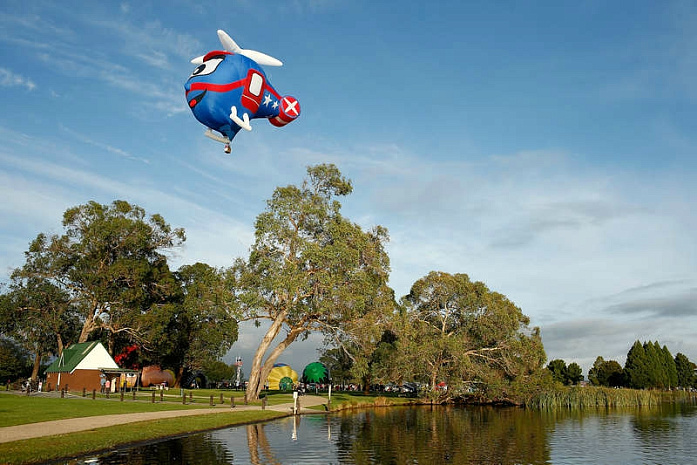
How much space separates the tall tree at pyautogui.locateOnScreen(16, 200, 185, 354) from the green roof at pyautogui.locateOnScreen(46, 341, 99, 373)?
3.57 meters

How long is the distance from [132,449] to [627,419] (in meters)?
37.3

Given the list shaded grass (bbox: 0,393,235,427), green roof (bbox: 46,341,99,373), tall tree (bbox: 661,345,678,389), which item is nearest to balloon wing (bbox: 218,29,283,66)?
shaded grass (bbox: 0,393,235,427)

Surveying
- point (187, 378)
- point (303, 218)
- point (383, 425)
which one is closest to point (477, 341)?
point (303, 218)

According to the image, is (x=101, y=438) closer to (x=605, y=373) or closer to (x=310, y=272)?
(x=310, y=272)

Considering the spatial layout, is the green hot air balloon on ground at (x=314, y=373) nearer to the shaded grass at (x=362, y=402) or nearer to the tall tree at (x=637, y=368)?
the shaded grass at (x=362, y=402)

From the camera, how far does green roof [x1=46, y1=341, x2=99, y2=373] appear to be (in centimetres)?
5622

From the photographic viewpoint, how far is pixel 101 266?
64.2 m

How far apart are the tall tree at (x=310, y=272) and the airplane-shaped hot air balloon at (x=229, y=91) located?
26973mm

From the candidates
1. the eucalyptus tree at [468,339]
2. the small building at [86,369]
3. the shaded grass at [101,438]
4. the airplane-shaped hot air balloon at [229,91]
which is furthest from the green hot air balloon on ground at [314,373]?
the airplane-shaped hot air balloon at [229,91]

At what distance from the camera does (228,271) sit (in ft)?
162

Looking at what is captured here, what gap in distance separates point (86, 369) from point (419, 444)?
42.7m

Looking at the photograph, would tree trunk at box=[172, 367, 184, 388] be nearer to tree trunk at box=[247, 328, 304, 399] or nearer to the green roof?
the green roof

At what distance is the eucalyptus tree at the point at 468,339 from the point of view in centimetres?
5956

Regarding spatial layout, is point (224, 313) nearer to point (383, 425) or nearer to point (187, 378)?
point (383, 425)
